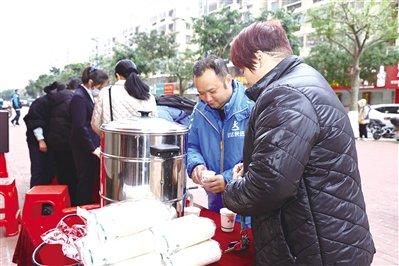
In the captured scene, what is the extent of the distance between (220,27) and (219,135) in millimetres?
22170

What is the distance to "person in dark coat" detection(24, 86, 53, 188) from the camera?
435 cm

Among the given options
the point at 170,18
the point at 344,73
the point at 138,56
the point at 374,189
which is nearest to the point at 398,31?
the point at 344,73

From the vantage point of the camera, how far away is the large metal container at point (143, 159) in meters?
1.32

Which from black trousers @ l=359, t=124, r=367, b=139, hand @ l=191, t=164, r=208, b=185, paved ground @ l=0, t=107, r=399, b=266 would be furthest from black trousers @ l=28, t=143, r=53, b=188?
black trousers @ l=359, t=124, r=367, b=139

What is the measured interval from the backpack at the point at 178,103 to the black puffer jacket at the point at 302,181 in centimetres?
218

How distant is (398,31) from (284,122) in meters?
21.0

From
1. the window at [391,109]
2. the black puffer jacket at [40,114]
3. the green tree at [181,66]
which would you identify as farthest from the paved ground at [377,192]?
the green tree at [181,66]

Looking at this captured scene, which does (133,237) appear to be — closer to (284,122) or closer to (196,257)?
(196,257)

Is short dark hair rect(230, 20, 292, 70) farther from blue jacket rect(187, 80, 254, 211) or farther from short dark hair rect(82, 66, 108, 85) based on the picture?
short dark hair rect(82, 66, 108, 85)

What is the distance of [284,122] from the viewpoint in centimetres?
110

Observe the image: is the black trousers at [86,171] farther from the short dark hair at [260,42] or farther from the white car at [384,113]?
the white car at [384,113]

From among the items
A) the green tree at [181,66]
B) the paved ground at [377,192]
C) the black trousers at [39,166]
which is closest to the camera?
the paved ground at [377,192]

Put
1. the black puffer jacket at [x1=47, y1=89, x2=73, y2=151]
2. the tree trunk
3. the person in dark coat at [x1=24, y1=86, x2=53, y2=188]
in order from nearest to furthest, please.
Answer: the black puffer jacket at [x1=47, y1=89, x2=73, y2=151] → the person in dark coat at [x1=24, y1=86, x2=53, y2=188] → the tree trunk

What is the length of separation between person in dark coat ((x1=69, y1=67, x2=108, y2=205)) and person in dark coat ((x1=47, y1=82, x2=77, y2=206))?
0.63 metres
